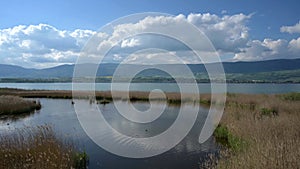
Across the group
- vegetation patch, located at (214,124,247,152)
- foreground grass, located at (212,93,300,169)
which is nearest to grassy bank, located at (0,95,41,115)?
vegetation patch, located at (214,124,247,152)

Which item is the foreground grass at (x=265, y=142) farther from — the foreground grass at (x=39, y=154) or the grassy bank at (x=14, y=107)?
the grassy bank at (x=14, y=107)

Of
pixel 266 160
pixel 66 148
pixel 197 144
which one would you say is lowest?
pixel 197 144

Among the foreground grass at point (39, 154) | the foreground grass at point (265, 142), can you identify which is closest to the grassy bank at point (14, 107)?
the foreground grass at point (39, 154)

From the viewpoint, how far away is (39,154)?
855 cm

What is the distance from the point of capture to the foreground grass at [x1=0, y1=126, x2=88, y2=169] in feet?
26.4

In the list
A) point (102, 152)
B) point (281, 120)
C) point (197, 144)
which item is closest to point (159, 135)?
point (197, 144)

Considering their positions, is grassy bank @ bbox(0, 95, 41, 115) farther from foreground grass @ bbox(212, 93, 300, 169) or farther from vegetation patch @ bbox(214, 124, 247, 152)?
foreground grass @ bbox(212, 93, 300, 169)

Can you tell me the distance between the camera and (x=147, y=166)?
10.4 m

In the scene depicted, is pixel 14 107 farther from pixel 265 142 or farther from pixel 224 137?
pixel 265 142

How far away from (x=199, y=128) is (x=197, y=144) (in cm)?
400

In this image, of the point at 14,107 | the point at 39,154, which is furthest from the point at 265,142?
the point at 14,107

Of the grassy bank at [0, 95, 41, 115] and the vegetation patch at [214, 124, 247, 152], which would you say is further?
the grassy bank at [0, 95, 41, 115]

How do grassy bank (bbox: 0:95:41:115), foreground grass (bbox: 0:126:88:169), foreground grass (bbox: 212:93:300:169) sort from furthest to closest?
grassy bank (bbox: 0:95:41:115) < foreground grass (bbox: 0:126:88:169) < foreground grass (bbox: 212:93:300:169)

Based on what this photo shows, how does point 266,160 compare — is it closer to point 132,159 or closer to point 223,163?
point 223,163
